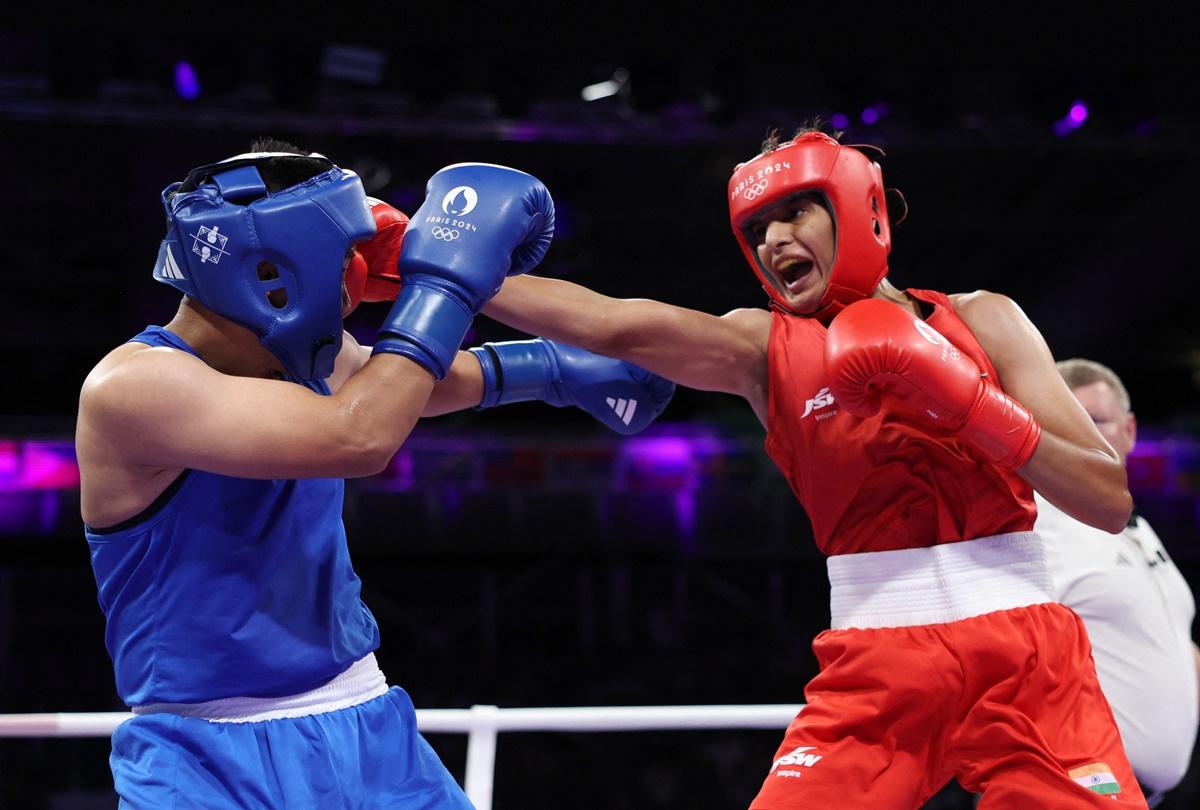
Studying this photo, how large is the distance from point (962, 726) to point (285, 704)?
3.71 ft

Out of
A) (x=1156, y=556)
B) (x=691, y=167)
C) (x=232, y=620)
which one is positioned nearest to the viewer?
(x=232, y=620)

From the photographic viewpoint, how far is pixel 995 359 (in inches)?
89.8

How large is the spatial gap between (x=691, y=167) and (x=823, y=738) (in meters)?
7.77

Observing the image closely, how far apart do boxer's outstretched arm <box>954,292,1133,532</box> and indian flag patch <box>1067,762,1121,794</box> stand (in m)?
0.42

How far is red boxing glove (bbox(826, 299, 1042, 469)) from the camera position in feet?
6.61

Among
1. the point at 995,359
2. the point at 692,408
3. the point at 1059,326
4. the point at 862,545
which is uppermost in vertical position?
the point at 995,359

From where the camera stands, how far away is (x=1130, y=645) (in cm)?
320

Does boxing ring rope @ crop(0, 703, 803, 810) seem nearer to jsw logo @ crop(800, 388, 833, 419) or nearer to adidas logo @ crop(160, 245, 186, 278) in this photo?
jsw logo @ crop(800, 388, 833, 419)

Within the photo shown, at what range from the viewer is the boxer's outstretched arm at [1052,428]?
6.83 feet

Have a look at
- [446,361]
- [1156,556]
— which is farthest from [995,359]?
[1156,556]

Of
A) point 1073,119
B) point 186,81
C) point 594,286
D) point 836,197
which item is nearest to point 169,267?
point 836,197

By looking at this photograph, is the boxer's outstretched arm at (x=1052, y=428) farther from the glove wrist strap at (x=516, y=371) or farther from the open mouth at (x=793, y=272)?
the glove wrist strap at (x=516, y=371)

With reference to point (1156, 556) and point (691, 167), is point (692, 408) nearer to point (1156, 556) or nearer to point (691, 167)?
point (691, 167)

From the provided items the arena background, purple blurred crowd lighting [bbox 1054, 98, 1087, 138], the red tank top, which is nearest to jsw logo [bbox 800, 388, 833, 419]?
the red tank top
